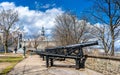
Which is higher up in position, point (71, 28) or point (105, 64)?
point (71, 28)

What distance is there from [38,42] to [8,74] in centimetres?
9720

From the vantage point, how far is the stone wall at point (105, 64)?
1139 centimetres

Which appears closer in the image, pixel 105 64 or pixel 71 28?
pixel 105 64

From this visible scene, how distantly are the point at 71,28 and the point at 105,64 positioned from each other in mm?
33842

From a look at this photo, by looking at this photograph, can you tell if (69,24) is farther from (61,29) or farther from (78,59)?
(78,59)

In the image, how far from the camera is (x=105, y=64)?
13.0 m

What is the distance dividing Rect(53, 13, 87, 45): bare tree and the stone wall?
2682 cm

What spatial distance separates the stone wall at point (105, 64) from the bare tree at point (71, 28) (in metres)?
26.8

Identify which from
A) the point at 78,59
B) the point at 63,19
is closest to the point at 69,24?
the point at 63,19

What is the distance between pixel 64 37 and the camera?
48.3 m

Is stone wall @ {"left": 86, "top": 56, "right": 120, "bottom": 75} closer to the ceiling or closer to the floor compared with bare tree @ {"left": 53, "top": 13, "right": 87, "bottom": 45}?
closer to the floor

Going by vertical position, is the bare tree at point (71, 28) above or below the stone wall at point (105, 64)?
above

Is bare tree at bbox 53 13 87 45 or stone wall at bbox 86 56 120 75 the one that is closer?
stone wall at bbox 86 56 120 75

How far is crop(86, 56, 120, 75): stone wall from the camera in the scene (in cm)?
1139
